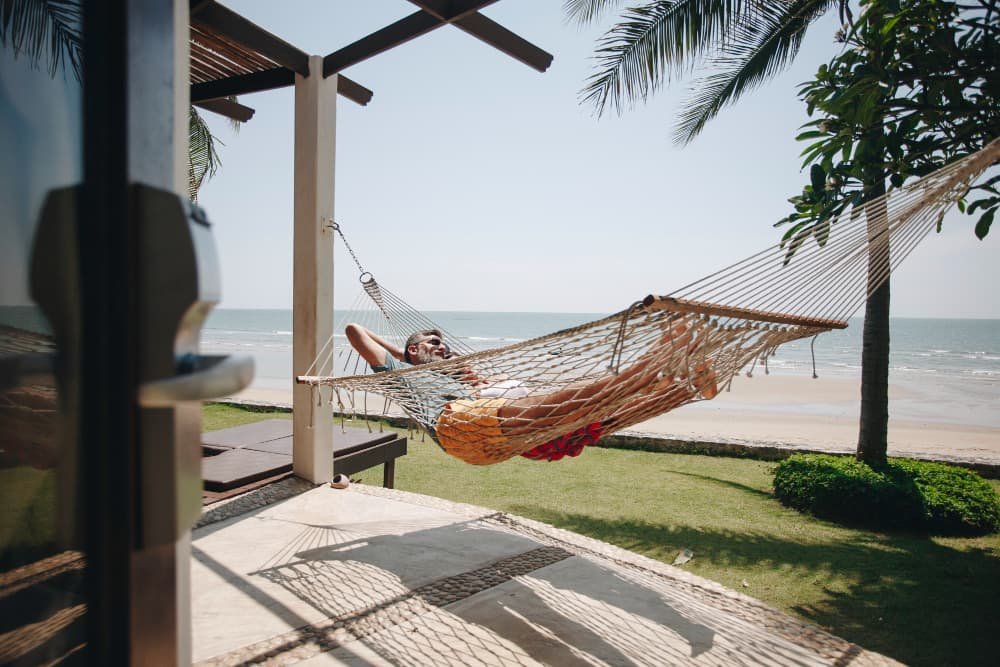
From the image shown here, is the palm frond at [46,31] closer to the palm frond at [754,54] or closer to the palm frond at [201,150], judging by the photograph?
the palm frond at [754,54]

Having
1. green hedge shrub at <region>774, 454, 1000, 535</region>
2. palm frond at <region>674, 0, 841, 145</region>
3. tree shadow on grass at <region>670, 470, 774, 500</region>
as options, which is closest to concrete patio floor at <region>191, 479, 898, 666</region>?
green hedge shrub at <region>774, 454, 1000, 535</region>

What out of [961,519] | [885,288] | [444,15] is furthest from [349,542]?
[885,288]

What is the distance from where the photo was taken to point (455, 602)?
1858 mm

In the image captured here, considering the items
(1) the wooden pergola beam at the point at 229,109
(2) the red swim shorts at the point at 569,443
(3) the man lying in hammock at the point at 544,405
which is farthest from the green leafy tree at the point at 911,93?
(1) the wooden pergola beam at the point at 229,109

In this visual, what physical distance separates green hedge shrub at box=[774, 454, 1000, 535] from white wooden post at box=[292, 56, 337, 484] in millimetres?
2780

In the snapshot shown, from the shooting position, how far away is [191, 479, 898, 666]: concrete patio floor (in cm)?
160

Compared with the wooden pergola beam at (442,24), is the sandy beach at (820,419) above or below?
below

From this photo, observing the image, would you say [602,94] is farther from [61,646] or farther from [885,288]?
[61,646]

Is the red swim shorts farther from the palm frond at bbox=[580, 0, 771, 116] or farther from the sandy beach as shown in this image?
the sandy beach

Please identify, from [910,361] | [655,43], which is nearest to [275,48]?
[655,43]

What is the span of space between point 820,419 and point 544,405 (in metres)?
8.33

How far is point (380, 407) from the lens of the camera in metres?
8.08

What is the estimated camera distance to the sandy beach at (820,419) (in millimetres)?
6555

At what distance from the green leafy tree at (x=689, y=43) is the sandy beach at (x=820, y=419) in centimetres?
288
